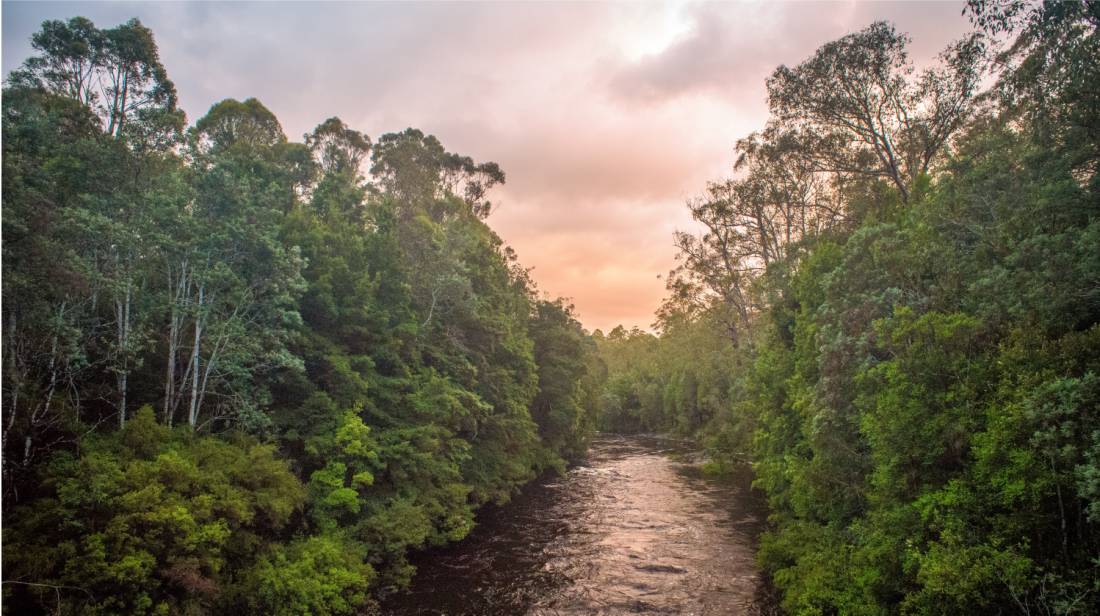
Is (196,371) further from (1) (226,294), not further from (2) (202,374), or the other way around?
(1) (226,294)

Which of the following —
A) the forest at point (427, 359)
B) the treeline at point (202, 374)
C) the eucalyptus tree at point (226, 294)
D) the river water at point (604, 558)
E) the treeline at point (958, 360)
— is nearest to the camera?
the treeline at point (958, 360)

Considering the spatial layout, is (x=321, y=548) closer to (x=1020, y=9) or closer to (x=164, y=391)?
(x=164, y=391)

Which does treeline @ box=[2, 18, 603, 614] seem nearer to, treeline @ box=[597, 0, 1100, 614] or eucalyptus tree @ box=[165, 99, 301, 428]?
eucalyptus tree @ box=[165, 99, 301, 428]

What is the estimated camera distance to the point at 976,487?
380 inches

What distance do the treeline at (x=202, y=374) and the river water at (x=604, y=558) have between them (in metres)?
1.44

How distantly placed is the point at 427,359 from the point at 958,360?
2257cm

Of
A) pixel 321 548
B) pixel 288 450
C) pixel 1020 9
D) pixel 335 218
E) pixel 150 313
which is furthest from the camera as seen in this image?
pixel 335 218

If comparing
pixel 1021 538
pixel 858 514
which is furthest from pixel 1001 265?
pixel 858 514

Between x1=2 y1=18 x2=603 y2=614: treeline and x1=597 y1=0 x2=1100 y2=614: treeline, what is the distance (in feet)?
42.7

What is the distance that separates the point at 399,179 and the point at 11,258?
34.2m

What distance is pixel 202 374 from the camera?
1786cm

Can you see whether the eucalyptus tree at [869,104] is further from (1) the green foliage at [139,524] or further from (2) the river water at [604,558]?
(1) the green foliage at [139,524]

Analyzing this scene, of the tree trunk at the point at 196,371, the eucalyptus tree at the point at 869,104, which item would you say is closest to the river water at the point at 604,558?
the tree trunk at the point at 196,371

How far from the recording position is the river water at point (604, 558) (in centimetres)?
1476
